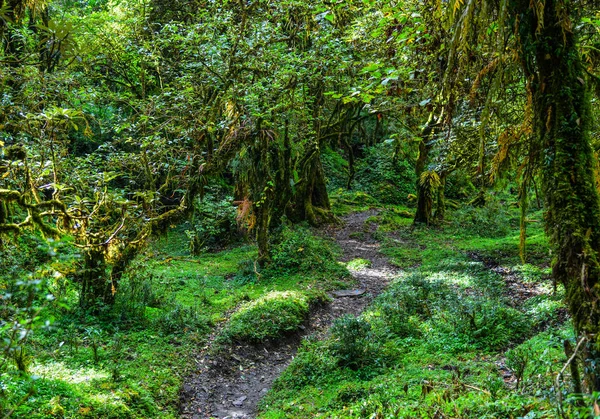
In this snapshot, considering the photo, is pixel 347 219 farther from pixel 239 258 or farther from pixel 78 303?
pixel 78 303

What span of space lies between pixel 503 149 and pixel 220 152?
9.04 meters

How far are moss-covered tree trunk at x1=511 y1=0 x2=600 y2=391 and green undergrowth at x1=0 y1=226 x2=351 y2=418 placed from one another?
3.54m

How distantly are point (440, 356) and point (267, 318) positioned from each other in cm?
374

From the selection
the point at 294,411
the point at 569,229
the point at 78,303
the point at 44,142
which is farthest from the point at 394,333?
the point at 44,142

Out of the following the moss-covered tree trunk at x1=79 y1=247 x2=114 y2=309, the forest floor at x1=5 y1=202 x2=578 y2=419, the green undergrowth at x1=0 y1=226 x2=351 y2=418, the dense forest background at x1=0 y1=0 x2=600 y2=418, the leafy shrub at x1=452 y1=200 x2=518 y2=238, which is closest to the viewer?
the dense forest background at x1=0 y1=0 x2=600 y2=418

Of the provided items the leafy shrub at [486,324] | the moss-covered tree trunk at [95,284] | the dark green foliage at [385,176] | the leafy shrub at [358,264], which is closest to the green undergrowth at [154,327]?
the moss-covered tree trunk at [95,284]

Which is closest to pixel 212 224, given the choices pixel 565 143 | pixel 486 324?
pixel 486 324

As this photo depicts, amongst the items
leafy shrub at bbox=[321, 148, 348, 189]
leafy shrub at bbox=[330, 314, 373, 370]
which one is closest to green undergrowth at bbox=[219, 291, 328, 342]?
leafy shrub at bbox=[330, 314, 373, 370]

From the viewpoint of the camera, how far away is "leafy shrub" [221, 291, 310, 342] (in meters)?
8.91

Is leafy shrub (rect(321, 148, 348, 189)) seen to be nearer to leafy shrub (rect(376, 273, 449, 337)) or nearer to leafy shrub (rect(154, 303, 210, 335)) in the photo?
leafy shrub (rect(376, 273, 449, 337))

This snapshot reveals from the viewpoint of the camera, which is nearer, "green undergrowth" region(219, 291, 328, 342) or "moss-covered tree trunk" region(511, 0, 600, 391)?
"moss-covered tree trunk" region(511, 0, 600, 391)

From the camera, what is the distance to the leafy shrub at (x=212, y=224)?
15.6 m

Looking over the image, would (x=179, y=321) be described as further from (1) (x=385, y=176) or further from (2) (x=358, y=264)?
(1) (x=385, y=176)

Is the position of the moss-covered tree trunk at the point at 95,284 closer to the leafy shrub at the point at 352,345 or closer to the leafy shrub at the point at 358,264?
the leafy shrub at the point at 352,345
